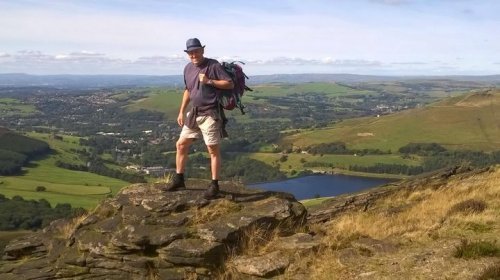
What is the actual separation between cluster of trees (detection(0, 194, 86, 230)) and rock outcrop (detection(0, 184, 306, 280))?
182ft

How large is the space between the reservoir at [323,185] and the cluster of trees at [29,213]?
47619 millimetres

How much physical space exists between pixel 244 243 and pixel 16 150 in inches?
6506

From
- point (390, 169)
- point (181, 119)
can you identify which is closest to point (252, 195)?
point (181, 119)

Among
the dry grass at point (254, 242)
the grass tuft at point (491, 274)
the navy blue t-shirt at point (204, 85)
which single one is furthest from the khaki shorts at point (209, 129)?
the grass tuft at point (491, 274)

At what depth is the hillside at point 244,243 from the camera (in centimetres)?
966

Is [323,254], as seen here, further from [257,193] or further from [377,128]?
[377,128]

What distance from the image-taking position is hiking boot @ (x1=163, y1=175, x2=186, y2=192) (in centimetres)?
1312

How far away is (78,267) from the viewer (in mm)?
11039

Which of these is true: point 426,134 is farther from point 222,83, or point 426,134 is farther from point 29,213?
point 222,83

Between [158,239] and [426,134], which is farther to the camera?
[426,134]

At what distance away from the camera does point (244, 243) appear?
36.2 feet

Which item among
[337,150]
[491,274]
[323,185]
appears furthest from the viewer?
[337,150]

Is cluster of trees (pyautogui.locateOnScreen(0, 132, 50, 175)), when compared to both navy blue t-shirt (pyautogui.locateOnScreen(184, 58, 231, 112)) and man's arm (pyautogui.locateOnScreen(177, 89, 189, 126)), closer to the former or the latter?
man's arm (pyautogui.locateOnScreen(177, 89, 189, 126))

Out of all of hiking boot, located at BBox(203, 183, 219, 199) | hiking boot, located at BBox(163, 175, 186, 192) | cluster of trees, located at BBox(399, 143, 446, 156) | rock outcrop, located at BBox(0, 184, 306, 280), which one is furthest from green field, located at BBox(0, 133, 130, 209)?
cluster of trees, located at BBox(399, 143, 446, 156)
